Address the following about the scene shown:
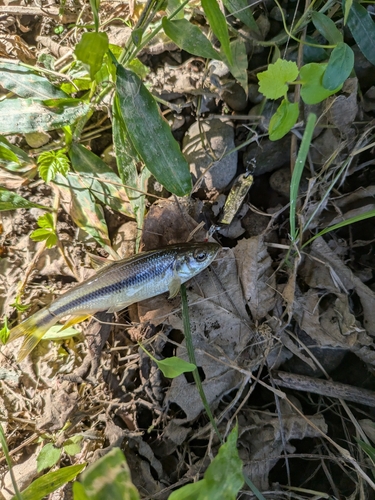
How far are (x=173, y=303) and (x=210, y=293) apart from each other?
0.22m

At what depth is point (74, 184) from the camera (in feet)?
7.84

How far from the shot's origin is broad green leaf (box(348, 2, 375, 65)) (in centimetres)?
202

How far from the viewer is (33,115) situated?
213 centimetres

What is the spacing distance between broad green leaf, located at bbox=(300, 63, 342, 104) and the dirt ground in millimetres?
348

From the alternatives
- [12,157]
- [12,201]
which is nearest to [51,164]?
[12,157]

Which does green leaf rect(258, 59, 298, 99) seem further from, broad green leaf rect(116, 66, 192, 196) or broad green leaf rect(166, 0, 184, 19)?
broad green leaf rect(166, 0, 184, 19)

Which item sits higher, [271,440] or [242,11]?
[242,11]

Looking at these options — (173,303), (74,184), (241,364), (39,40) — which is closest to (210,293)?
(173,303)

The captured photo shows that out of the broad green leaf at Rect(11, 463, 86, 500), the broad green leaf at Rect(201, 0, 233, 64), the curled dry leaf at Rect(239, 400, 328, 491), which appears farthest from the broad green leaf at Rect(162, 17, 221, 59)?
the broad green leaf at Rect(11, 463, 86, 500)

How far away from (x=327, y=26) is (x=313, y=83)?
1.46 ft

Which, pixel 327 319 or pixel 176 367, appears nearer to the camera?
pixel 176 367

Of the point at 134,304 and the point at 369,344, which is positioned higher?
the point at 134,304

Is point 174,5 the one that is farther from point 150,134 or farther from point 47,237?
point 47,237

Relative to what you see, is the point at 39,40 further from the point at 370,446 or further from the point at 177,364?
the point at 370,446
